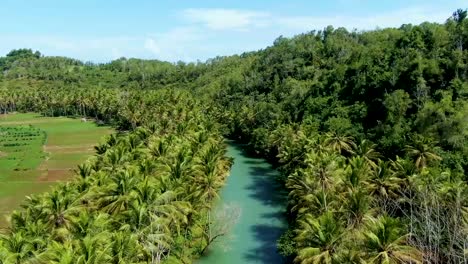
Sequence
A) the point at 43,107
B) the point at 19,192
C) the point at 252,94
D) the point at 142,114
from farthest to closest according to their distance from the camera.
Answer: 1. the point at 43,107
2. the point at 252,94
3. the point at 142,114
4. the point at 19,192

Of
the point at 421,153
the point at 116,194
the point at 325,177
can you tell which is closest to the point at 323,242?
the point at 325,177

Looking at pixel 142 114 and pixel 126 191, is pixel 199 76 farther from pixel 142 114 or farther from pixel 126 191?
pixel 126 191

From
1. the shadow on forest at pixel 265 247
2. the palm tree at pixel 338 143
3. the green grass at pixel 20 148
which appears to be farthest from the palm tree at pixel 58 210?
the green grass at pixel 20 148

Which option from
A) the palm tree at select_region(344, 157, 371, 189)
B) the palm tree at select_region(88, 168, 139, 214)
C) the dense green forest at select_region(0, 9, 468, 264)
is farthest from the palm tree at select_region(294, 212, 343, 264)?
the palm tree at select_region(88, 168, 139, 214)

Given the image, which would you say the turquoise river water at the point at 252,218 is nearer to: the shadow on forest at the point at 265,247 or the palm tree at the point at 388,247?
the shadow on forest at the point at 265,247

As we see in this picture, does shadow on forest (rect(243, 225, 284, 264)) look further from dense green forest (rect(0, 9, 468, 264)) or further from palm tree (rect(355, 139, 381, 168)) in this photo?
palm tree (rect(355, 139, 381, 168))

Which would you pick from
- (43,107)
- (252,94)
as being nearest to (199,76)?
(43,107)

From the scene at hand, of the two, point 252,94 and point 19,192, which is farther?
point 252,94
